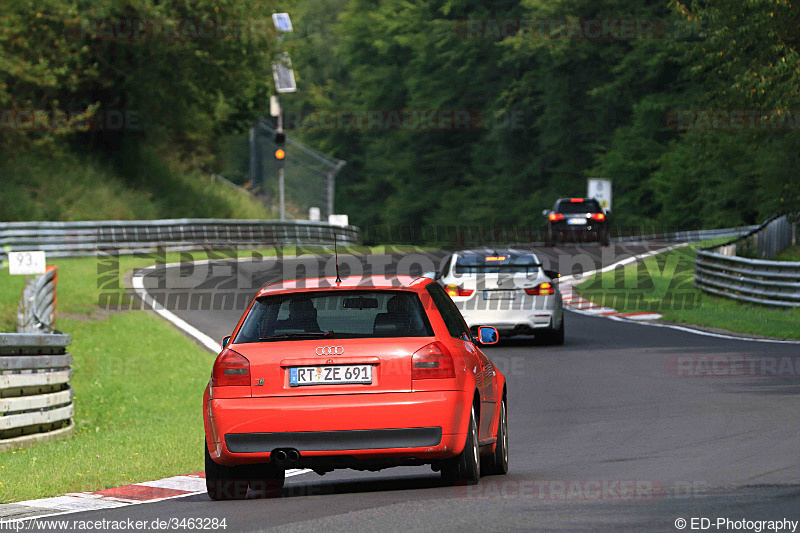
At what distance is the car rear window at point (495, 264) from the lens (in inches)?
845

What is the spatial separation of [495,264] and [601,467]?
11533 millimetres

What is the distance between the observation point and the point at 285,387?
870cm

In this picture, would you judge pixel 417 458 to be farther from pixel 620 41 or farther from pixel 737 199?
pixel 620 41

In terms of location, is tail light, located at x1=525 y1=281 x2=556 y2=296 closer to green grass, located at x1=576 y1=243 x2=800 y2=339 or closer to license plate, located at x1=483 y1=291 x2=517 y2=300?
license plate, located at x1=483 y1=291 x2=517 y2=300

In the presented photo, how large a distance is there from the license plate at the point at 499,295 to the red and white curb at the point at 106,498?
35.6 feet

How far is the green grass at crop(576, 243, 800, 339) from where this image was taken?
2472 cm

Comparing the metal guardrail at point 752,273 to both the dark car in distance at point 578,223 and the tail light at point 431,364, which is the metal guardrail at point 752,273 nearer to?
the dark car in distance at point 578,223

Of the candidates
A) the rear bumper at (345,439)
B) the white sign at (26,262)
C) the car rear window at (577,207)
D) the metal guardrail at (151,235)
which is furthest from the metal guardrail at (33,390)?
the car rear window at (577,207)

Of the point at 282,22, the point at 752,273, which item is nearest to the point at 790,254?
the point at 752,273

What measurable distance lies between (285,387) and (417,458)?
3.09 feet

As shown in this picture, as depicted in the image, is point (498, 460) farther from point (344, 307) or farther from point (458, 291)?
point (458, 291)

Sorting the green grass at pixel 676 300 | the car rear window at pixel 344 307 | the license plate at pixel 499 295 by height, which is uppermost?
the car rear window at pixel 344 307

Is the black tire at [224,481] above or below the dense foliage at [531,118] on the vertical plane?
below

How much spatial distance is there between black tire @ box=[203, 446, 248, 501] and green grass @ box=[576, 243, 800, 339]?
15.0 m
